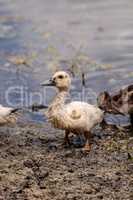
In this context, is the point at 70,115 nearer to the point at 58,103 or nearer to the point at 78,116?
the point at 78,116

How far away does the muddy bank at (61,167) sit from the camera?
7.71 m

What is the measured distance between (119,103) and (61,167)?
9.61ft

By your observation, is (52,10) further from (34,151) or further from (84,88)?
(34,151)

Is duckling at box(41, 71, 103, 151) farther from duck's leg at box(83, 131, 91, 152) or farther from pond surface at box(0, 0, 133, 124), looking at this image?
pond surface at box(0, 0, 133, 124)

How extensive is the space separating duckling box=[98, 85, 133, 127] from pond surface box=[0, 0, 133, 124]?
63.0 inches

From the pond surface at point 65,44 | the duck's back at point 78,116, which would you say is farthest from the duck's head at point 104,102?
the pond surface at point 65,44

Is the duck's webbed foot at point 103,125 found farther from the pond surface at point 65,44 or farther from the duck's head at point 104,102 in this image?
the pond surface at point 65,44

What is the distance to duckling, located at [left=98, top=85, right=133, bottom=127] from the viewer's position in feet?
37.2

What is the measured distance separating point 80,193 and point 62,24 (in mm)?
10757

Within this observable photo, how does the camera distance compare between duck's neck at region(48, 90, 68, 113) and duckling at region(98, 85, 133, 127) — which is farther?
duckling at region(98, 85, 133, 127)

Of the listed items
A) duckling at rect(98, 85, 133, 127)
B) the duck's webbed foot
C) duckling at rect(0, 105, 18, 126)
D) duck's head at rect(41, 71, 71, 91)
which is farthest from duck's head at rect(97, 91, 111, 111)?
duckling at rect(0, 105, 18, 126)

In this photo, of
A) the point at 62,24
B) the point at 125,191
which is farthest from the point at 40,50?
the point at 125,191

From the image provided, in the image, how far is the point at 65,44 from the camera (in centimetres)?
1684

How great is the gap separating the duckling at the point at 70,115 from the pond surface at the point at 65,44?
2.72 meters
